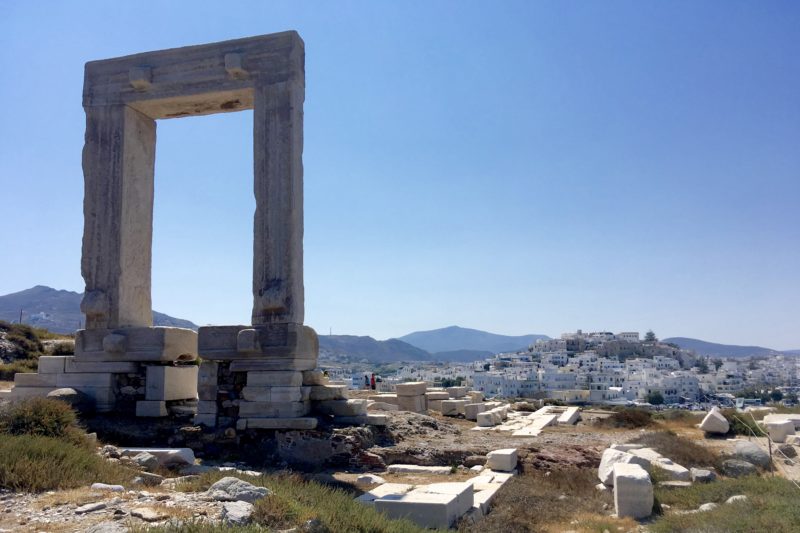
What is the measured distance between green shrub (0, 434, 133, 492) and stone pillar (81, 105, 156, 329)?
482cm

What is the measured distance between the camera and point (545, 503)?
823cm

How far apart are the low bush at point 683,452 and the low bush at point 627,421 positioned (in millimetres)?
5006

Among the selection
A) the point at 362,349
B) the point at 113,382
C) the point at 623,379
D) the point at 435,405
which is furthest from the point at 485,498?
the point at 362,349

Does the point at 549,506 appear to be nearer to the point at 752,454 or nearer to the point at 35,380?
the point at 752,454

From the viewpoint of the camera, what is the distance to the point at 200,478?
21.1ft

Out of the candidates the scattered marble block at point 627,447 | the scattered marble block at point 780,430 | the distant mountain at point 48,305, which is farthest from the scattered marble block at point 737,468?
the distant mountain at point 48,305

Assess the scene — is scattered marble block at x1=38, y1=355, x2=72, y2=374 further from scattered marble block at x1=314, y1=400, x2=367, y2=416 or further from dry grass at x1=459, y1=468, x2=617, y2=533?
dry grass at x1=459, y1=468, x2=617, y2=533

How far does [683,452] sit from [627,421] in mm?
6487

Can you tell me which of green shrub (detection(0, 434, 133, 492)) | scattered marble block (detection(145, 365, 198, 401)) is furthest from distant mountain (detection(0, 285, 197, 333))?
green shrub (detection(0, 434, 133, 492))

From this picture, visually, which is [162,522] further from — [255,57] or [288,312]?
[255,57]

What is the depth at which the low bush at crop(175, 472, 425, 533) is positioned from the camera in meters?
4.88

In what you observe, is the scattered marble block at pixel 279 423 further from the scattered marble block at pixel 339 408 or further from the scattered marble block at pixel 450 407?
the scattered marble block at pixel 450 407

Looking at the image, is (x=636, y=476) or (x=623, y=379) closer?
(x=636, y=476)

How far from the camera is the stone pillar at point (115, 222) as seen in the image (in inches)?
465
